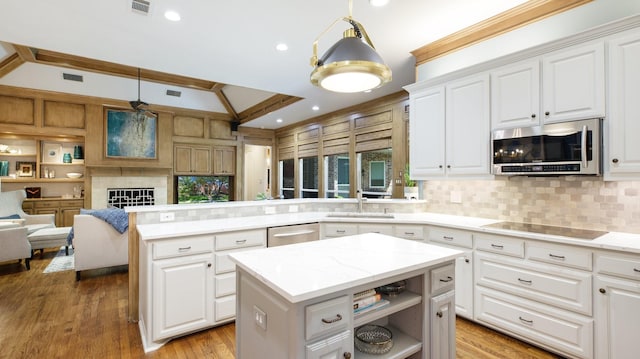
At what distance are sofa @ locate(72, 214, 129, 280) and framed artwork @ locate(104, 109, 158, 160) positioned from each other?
3005 mm

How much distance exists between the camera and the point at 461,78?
3.07 metres

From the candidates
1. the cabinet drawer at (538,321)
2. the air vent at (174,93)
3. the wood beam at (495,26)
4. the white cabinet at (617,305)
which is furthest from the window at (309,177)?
the white cabinet at (617,305)

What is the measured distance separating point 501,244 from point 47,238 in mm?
6424

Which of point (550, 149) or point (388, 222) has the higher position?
point (550, 149)

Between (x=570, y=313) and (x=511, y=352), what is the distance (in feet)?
1.75

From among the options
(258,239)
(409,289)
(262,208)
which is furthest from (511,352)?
(262,208)

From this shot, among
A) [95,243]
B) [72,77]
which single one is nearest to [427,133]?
[95,243]

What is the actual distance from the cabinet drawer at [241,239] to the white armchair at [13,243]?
146 inches

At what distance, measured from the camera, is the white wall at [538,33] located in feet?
7.45

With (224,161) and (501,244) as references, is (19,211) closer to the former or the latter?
(224,161)

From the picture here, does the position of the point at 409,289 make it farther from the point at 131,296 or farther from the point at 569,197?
the point at 131,296

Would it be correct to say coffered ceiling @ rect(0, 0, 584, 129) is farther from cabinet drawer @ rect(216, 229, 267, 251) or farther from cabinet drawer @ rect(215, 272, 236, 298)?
cabinet drawer @ rect(215, 272, 236, 298)

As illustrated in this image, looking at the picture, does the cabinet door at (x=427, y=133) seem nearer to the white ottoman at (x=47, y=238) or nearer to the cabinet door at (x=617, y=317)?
the cabinet door at (x=617, y=317)

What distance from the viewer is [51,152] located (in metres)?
6.50
